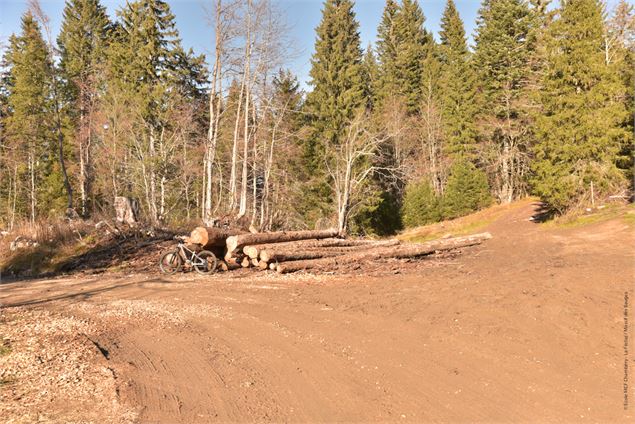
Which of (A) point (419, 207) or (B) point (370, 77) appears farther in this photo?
(B) point (370, 77)

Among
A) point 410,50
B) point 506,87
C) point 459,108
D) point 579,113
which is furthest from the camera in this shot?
point 410,50

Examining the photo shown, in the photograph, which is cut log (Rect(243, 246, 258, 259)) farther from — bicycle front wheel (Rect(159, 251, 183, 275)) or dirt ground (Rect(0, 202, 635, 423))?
dirt ground (Rect(0, 202, 635, 423))

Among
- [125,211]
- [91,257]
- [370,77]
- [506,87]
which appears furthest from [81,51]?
[506,87]

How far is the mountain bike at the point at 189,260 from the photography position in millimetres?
11891

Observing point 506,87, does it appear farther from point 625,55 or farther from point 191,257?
point 191,257

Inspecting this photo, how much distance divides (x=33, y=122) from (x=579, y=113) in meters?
34.0

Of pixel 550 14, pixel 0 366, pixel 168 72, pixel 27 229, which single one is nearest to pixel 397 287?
pixel 0 366

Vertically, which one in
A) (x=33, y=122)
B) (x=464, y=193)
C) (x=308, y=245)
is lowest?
(x=308, y=245)

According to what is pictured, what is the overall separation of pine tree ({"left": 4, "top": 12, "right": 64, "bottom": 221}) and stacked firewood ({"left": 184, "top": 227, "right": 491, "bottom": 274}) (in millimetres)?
17677

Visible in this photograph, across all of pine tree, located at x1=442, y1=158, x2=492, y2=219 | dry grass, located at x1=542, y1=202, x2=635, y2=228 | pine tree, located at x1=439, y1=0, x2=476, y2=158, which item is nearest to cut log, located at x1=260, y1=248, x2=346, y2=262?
dry grass, located at x1=542, y1=202, x2=635, y2=228

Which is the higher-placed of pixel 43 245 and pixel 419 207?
pixel 419 207

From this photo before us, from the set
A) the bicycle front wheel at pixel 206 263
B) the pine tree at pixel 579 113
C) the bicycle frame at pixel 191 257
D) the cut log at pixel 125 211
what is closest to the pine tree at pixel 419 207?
the pine tree at pixel 579 113

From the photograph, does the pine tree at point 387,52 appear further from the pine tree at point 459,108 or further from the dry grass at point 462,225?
the dry grass at point 462,225

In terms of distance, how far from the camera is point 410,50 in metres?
45.6
